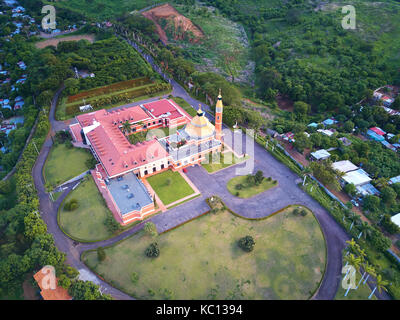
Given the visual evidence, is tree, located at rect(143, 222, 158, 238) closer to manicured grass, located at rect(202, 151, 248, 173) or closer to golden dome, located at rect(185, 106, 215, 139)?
manicured grass, located at rect(202, 151, 248, 173)

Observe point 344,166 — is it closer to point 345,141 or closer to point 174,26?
point 345,141

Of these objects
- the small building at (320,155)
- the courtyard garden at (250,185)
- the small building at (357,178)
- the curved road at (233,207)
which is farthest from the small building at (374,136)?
the courtyard garden at (250,185)

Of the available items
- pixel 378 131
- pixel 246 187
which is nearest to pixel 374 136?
pixel 378 131

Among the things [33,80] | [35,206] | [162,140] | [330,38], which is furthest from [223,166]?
[330,38]

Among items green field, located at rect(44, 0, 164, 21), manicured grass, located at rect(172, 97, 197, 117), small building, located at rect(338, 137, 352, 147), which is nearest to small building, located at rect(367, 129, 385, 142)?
small building, located at rect(338, 137, 352, 147)

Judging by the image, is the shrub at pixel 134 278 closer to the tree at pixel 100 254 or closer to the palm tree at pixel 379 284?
the tree at pixel 100 254

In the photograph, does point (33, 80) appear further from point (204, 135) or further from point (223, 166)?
point (223, 166)

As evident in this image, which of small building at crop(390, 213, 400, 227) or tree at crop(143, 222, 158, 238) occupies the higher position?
tree at crop(143, 222, 158, 238)
